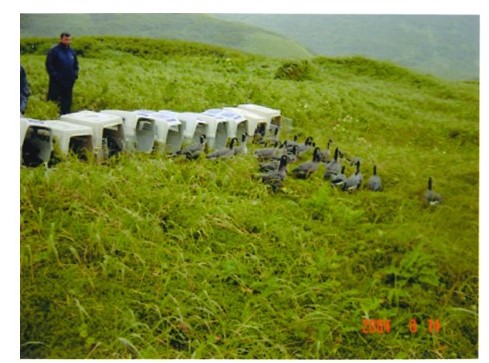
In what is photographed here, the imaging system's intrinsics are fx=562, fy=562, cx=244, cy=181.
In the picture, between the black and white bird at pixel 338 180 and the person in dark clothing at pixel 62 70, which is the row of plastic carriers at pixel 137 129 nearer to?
the person in dark clothing at pixel 62 70

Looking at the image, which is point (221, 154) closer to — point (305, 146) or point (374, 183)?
point (305, 146)

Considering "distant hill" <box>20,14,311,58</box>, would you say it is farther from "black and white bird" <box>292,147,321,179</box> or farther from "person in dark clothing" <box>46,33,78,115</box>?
"black and white bird" <box>292,147,321,179</box>

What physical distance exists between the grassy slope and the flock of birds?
0.11 metres

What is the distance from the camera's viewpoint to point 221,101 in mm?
6172

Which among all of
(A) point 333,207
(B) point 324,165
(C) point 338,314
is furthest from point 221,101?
(C) point 338,314

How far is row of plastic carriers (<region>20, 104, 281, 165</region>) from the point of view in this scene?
5.04 metres

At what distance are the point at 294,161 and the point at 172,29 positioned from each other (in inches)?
73.2

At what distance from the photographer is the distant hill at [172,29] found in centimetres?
528

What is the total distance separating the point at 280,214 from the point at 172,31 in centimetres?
225

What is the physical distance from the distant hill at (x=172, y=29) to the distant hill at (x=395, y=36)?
0.21 metres

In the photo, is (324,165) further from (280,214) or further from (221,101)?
(221,101)

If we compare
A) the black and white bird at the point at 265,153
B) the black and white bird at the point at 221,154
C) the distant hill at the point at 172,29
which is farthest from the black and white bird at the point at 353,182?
the distant hill at the point at 172,29

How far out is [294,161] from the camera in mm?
5863

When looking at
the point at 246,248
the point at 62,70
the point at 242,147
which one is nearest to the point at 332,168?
the point at 242,147
